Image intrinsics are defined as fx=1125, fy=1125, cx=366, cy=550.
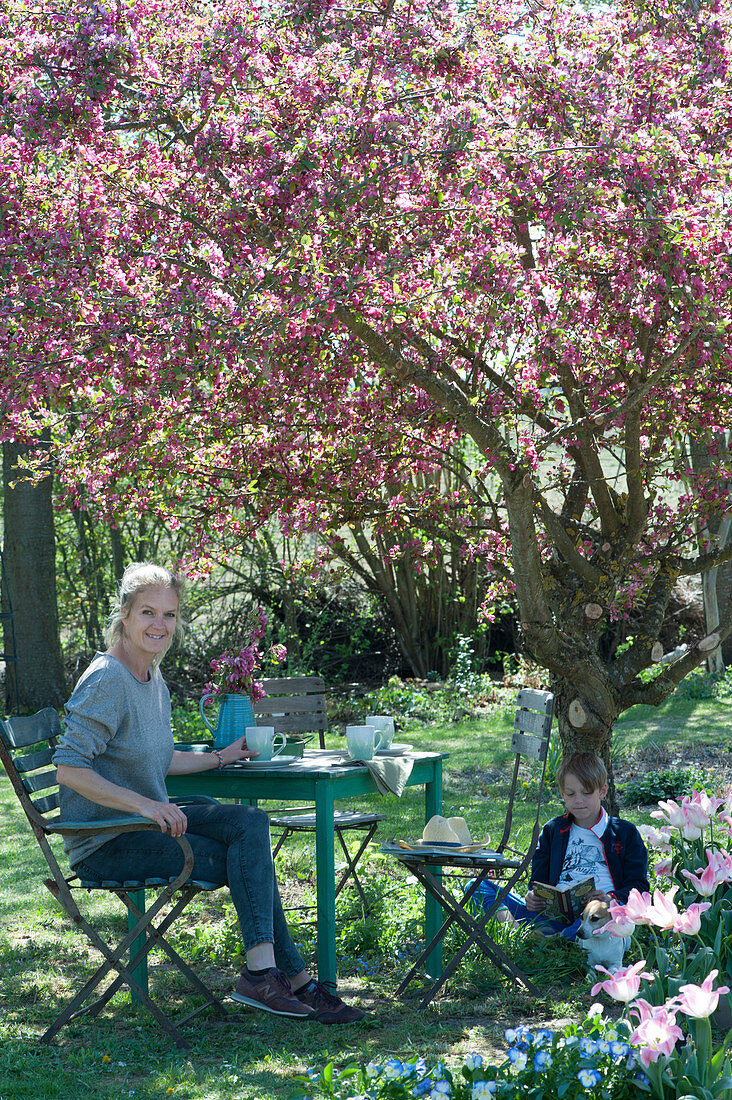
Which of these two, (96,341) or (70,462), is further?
(70,462)

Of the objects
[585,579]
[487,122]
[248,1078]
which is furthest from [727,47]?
[248,1078]

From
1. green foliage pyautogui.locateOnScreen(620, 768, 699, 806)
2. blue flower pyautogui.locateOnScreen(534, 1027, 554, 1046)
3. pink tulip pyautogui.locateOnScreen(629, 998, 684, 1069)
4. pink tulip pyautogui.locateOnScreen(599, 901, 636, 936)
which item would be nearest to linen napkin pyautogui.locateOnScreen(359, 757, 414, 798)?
blue flower pyautogui.locateOnScreen(534, 1027, 554, 1046)

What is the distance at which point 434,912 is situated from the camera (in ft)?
14.4

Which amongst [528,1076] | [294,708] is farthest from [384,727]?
[528,1076]

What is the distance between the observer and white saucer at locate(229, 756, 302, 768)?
3.97m

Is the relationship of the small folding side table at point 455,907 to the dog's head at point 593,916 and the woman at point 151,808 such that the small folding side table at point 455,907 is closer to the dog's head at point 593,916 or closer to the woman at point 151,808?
the dog's head at point 593,916

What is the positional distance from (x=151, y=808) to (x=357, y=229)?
7.63 ft

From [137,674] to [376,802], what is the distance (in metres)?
4.11

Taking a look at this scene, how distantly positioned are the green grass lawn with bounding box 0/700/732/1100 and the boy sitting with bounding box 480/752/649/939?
248 millimetres

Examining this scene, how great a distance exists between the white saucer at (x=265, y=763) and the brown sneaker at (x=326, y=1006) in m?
0.73

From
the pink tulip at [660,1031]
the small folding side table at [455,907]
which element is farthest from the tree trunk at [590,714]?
the pink tulip at [660,1031]

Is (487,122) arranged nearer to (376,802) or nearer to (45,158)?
(45,158)

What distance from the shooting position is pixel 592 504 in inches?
262

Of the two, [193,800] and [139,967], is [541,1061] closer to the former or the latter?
[193,800]
